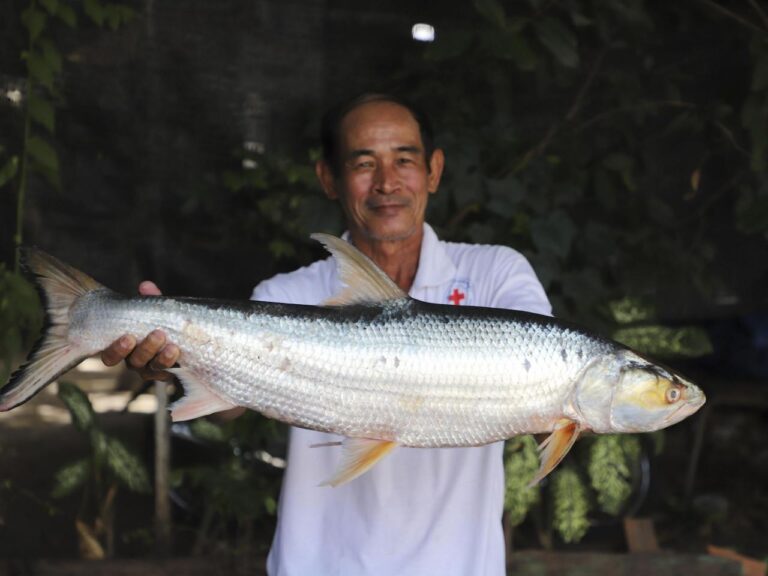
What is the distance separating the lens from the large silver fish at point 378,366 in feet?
7.70

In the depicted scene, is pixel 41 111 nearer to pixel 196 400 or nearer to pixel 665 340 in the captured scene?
pixel 196 400

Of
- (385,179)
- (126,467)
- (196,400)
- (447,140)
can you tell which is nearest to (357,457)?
(196,400)

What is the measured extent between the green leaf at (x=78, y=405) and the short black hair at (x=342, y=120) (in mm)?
1595

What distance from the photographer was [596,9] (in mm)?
4684

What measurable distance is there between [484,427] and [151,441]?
8.11 ft

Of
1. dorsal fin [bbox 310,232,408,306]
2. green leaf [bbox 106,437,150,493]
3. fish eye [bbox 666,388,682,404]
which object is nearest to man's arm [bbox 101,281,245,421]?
dorsal fin [bbox 310,232,408,306]

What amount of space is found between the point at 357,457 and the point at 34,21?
7.81ft

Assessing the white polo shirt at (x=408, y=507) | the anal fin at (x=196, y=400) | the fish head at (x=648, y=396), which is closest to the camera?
the fish head at (x=648, y=396)

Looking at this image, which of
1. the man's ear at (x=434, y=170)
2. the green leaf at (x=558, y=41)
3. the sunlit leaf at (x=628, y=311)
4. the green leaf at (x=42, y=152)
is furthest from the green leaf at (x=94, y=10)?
the sunlit leaf at (x=628, y=311)

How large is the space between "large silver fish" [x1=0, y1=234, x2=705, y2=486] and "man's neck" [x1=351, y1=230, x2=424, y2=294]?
1.89 feet

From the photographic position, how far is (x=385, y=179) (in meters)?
2.96

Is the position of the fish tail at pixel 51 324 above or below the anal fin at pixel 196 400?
above

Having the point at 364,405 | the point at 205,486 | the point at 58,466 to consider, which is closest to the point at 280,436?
the point at 205,486

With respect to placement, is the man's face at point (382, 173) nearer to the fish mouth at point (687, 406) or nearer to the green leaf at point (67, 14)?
the fish mouth at point (687, 406)
